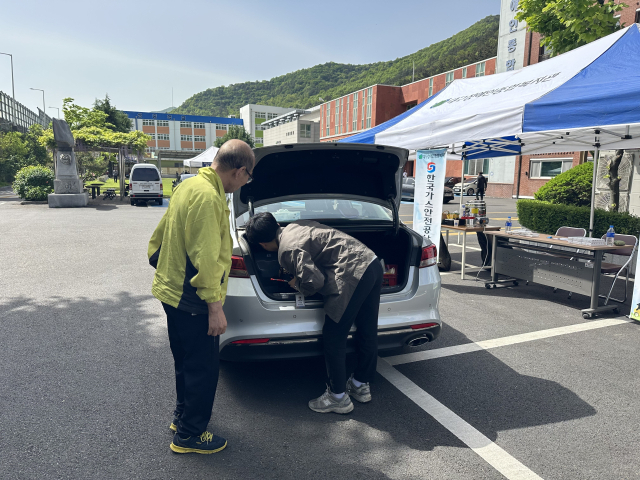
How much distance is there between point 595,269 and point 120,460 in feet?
17.2

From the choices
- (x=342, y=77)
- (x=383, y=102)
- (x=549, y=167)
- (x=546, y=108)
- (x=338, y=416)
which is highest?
(x=342, y=77)

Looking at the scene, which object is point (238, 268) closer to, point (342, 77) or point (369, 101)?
point (369, 101)

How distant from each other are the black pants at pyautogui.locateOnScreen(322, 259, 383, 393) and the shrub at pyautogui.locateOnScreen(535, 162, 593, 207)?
41.2 ft

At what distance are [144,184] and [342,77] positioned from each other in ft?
353

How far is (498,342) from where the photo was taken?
14.5 feet

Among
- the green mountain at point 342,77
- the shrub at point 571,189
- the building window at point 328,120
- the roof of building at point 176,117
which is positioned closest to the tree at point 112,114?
the building window at point 328,120

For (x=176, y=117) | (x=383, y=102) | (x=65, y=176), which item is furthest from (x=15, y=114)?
(x=65, y=176)

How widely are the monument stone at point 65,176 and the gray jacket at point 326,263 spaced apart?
62.3ft

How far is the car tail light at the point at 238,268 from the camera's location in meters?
3.10

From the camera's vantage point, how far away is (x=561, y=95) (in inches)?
214

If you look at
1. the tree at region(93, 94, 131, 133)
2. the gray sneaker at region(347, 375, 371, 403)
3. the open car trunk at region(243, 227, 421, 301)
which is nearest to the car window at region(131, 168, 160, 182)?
the open car trunk at region(243, 227, 421, 301)

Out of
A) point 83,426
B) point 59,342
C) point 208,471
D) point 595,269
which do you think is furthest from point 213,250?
point 595,269

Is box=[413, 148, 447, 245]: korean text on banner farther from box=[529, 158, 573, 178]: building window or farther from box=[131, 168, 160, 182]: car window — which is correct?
box=[529, 158, 573, 178]: building window

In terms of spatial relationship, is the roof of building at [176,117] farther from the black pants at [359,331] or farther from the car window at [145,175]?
the black pants at [359,331]
